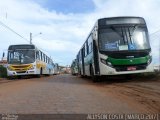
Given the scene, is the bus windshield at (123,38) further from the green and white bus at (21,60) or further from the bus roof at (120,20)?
the green and white bus at (21,60)

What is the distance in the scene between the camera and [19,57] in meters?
35.6

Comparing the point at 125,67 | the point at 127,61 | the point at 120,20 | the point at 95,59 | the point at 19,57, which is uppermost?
the point at 120,20

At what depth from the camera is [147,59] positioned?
20125mm

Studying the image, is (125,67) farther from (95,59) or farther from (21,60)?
(21,60)

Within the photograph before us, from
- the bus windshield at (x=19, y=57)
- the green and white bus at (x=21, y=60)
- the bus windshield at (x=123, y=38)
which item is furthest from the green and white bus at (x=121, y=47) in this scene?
the bus windshield at (x=19, y=57)

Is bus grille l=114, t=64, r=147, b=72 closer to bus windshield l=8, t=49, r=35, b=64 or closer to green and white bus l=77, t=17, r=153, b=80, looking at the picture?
green and white bus l=77, t=17, r=153, b=80

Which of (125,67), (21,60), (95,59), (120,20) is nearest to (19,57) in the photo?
(21,60)

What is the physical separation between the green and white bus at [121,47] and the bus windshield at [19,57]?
52.6 ft

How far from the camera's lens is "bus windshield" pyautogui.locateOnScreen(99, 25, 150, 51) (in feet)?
65.9

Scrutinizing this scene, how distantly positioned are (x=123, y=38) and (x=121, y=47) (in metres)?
0.51

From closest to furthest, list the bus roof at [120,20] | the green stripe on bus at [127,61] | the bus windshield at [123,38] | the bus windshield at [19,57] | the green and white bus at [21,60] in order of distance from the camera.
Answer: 1. the green stripe on bus at [127,61]
2. the bus windshield at [123,38]
3. the bus roof at [120,20]
4. the green and white bus at [21,60]
5. the bus windshield at [19,57]

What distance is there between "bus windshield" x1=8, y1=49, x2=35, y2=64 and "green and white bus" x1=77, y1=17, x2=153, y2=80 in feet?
52.6

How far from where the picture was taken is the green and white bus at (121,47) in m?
20.0

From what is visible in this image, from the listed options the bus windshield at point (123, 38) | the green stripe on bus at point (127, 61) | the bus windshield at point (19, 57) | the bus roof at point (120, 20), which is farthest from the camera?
the bus windshield at point (19, 57)
